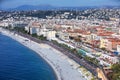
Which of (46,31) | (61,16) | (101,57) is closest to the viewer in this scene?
(101,57)

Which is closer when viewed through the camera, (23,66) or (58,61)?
(23,66)

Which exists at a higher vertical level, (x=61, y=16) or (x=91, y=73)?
(x=91, y=73)

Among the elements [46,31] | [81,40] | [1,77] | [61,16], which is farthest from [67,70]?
[61,16]

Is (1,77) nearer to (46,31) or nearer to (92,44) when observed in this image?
(92,44)

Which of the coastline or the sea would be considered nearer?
the coastline
